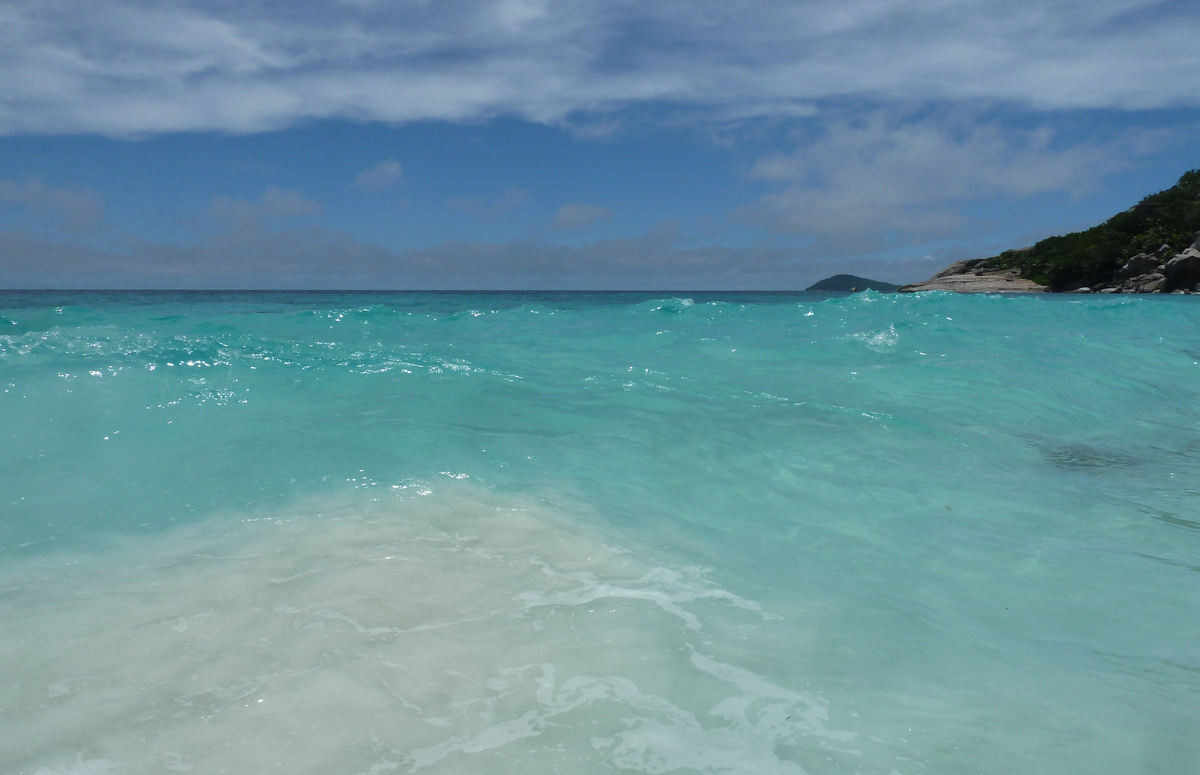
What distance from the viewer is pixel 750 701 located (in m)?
2.53

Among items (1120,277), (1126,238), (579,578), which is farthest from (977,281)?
(579,578)

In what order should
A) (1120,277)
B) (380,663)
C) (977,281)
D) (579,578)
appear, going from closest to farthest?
(380,663) → (579,578) → (1120,277) → (977,281)

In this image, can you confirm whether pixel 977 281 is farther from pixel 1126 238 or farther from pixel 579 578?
pixel 579 578

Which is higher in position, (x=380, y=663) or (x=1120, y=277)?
(x=1120, y=277)

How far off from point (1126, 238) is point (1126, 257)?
260 centimetres

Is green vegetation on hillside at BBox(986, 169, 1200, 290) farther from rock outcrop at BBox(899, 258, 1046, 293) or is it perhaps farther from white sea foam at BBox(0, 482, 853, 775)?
white sea foam at BBox(0, 482, 853, 775)

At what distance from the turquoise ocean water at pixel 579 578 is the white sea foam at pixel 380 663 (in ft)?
0.05

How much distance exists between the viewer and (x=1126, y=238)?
53188 millimetres

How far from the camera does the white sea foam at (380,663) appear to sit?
2.24 meters

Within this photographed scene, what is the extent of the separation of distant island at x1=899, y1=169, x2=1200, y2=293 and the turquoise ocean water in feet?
150

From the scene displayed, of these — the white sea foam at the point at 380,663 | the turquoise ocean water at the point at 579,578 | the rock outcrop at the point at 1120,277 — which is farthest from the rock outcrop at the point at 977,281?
the white sea foam at the point at 380,663

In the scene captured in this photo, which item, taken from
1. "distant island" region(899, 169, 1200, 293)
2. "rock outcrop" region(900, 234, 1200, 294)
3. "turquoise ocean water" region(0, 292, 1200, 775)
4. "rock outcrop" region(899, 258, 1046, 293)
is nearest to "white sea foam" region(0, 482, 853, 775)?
"turquoise ocean water" region(0, 292, 1200, 775)

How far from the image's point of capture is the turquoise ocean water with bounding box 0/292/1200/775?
91.7 inches

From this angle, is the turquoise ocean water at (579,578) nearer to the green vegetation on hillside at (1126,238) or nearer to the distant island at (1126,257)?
the distant island at (1126,257)
